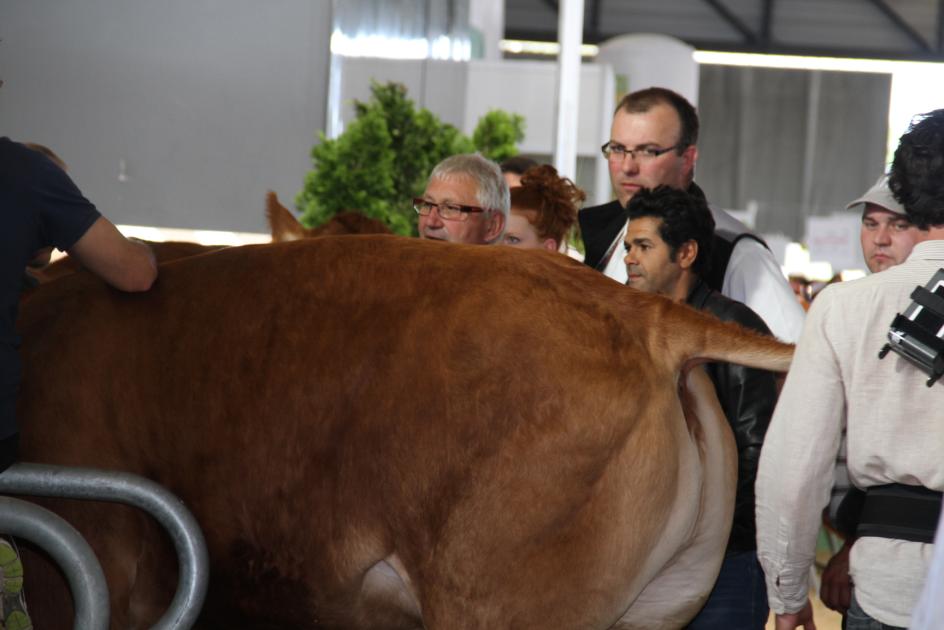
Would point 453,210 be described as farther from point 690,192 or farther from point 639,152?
point 690,192

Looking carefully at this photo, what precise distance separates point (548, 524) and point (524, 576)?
0.38ft

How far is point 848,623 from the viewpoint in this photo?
8.23ft

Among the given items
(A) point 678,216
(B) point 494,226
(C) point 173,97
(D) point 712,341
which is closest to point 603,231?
(B) point 494,226

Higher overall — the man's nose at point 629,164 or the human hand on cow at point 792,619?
the man's nose at point 629,164

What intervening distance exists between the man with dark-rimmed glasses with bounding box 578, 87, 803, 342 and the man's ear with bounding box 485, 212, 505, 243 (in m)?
0.39

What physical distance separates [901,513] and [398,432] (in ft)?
3.36

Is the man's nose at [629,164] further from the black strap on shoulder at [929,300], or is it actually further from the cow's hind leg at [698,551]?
the black strap on shoulder at [929,300]

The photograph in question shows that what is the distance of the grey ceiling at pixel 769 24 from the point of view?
73.6 feet

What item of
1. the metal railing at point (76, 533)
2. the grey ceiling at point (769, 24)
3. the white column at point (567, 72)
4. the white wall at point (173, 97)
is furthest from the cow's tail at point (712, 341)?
the grey ceiling at point (769, 24)

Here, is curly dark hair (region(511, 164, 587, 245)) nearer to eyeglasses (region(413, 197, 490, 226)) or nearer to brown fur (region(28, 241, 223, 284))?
eyeglasses (region(413, 197, 490, 226))

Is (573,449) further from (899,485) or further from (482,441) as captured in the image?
(899,485)

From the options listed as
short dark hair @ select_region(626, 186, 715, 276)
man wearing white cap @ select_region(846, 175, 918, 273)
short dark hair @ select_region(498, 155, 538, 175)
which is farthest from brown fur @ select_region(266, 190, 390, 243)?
short dark hair @ select_region(498, 155, 538, 175)

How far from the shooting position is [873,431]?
2.37 metres

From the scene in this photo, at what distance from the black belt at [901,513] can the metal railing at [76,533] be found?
1.37m
